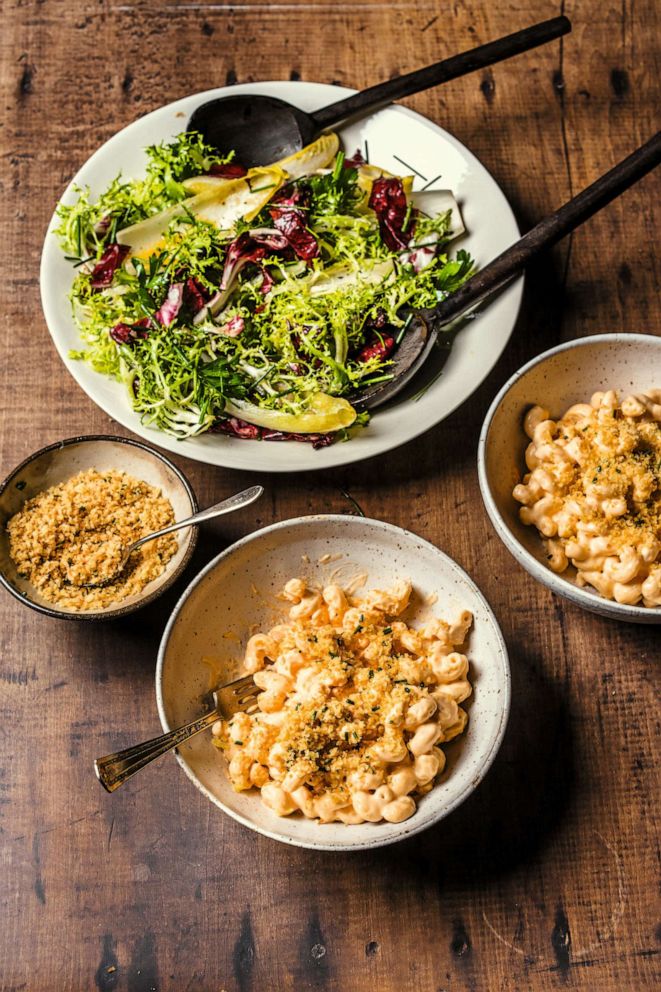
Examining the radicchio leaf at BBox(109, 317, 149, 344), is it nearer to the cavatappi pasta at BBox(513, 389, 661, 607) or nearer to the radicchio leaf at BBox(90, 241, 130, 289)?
the radicchio leaf at BBox(90, 241, 130, 289)

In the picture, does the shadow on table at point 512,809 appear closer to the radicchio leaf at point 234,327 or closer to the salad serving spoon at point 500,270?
the salad serving spoon at point 500,270

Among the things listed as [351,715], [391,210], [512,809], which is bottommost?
[512,809]

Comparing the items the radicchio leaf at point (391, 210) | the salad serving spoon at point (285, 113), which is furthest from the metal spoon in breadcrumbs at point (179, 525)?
the salad serving spoon at point (285, 113)

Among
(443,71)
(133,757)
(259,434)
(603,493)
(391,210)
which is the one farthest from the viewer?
(443,71)

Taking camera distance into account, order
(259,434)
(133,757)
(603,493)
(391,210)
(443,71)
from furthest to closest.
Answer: (443,71)
(391,210)
(259,434)
(603,493)
(133,757)

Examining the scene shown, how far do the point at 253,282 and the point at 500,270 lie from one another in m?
0.59

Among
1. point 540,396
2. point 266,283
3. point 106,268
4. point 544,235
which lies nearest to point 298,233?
point 266,283

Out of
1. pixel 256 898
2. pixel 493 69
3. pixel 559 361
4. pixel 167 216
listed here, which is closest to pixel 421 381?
pixel 559 361

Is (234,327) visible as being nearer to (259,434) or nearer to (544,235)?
(259,434)

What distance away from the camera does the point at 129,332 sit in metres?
2.32

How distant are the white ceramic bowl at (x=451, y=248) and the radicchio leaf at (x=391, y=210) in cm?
12

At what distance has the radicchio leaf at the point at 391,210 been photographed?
96.0 inches

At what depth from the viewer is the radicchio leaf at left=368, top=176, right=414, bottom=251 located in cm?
244

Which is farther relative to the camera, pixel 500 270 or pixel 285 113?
pixel 285 113
